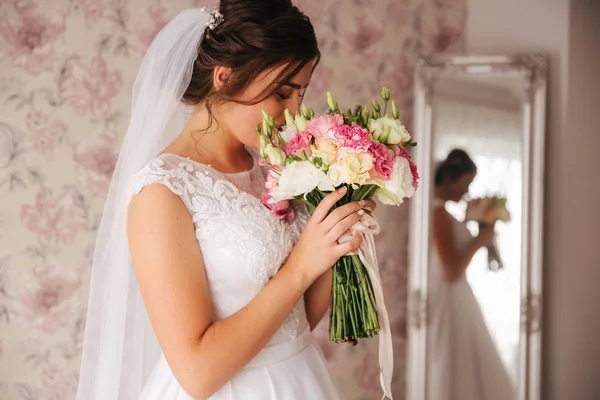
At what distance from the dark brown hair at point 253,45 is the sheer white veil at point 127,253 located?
0.05 meters

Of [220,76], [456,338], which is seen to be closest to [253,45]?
[220,76]

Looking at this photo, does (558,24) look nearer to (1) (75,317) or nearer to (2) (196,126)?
(2) (196,126)

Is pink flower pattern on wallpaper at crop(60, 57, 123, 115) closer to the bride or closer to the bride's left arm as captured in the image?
the bride

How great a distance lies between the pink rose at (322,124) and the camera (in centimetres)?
133

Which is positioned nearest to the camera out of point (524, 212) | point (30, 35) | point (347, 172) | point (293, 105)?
point (347, 172)

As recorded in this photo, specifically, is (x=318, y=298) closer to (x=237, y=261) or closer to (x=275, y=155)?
(x=237, y=261)

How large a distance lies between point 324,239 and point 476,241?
1.92 meters

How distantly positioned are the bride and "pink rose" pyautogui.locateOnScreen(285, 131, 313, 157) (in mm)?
111

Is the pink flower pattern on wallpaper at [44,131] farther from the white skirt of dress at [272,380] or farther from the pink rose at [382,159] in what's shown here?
the pink rose at [382,159]

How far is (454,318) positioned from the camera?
3125 millimetres

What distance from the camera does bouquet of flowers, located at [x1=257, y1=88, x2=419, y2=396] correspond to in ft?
4.31

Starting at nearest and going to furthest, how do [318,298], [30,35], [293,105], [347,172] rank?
[347,172], [293,105], [318,298], [30,35]

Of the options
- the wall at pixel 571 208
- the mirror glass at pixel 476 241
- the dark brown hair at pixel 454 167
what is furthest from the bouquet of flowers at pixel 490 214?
the wall at pixel 571 208

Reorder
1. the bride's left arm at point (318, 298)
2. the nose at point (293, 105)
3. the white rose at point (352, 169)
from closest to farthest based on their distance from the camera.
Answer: the white rose at point (352, 169) < the nose at point (293, 105) < the bride's left arm at point (318, 298)
